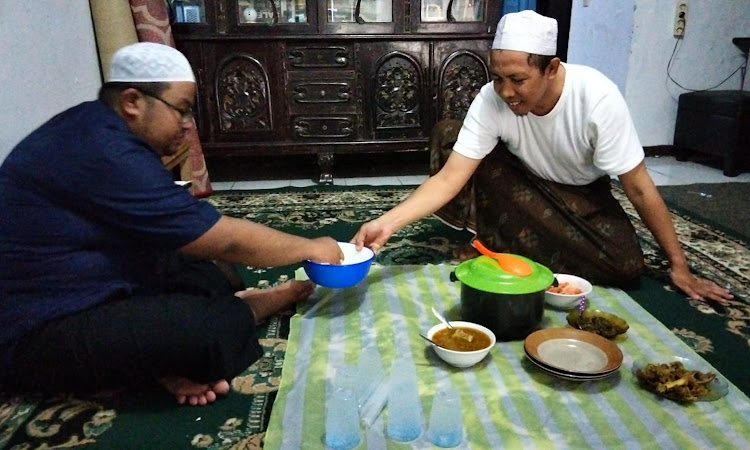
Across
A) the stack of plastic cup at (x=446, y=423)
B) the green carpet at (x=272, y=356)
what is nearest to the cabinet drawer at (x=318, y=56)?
the green carpet at (x=272, y=356)

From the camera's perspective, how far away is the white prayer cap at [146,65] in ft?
3.43

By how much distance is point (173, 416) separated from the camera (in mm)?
1122

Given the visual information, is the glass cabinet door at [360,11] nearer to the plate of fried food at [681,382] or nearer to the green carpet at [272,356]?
the green carpet at [272,356]

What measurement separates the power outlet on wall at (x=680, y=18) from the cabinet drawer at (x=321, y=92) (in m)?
2.06

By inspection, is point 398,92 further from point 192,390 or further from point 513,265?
point 192,390

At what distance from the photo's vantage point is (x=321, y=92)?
2980mm

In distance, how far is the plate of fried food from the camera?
1104 millimetres

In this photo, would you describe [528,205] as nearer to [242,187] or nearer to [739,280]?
[739,280]

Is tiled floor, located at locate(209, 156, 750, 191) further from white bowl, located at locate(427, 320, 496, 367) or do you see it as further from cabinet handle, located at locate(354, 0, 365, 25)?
white bowl, located at locate(427, 320, 496, 367)

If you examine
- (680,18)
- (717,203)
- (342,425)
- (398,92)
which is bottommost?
(717,203)

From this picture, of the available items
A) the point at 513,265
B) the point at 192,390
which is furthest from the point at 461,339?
the point at 192,390

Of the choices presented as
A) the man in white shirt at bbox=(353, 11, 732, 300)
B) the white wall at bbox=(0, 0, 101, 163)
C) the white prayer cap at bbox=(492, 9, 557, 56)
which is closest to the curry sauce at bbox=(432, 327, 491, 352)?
the man in white shirt at bbox=(353, 11, 732, 300)

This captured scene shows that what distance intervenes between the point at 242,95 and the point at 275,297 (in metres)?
1.75

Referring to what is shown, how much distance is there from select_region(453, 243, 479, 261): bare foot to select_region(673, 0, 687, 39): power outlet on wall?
8.22 feet
